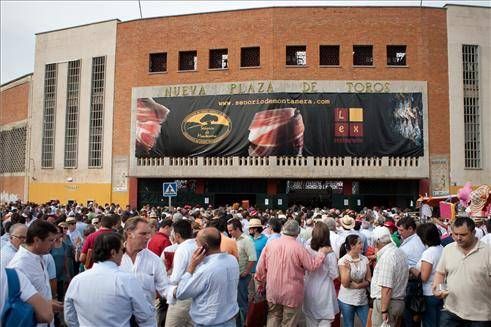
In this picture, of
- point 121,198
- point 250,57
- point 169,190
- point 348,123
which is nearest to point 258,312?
point 169,190

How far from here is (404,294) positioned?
613 centimetres

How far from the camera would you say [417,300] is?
636cm

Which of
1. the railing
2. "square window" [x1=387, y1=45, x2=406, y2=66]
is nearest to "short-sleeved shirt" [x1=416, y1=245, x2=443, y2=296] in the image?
the railing

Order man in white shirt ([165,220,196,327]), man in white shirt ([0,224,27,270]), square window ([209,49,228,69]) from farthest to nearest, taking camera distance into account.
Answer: square window ([209,49,228,69])
man in white shirt ([0,224,27,270])
man in white shirt ([165,220,196,327])

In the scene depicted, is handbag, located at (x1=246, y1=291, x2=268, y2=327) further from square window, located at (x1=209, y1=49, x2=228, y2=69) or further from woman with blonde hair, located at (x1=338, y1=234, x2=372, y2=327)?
square window, located at (x1=209, y1=49, x2=228, y2=69)

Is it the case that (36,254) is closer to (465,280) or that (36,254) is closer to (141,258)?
(141,258)

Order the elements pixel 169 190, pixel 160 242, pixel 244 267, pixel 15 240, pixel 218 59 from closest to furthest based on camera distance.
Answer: pixel 15 240, pixel 160 242, pixel 244 267, pixel 169 190, pixel 218 59

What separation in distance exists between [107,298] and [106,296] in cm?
2

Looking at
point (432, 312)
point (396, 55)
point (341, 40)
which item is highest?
point (341, 40)

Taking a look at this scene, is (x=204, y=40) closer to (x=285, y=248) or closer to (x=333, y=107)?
(x=333, y=107)

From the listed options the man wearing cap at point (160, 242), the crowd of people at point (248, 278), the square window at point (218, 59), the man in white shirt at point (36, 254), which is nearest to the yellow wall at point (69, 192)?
the square window at point (218, 59)

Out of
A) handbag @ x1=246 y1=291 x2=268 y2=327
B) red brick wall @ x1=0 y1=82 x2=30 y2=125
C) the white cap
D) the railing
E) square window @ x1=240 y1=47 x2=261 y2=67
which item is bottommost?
handbag @ x1=246 y1=291 x2=268 y2=327

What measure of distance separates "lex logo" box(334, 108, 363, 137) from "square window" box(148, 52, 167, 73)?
11880 millimetres

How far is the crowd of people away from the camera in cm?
387
